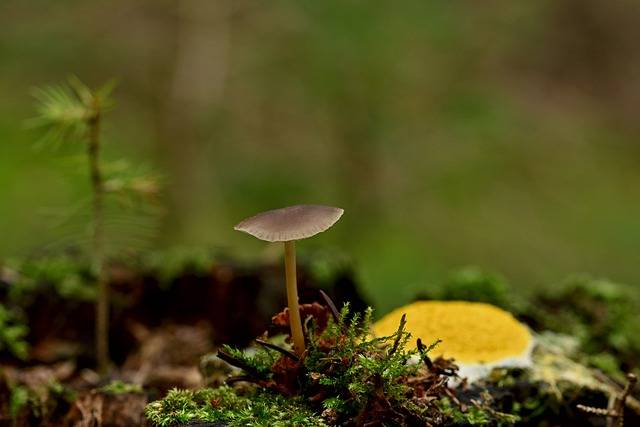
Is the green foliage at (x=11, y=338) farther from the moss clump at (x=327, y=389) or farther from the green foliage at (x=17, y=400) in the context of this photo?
the moss clump at (x=327, y=389)

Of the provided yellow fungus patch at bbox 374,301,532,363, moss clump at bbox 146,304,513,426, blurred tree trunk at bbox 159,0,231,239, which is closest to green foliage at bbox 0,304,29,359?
moss clump at bbox 146,304,513,426

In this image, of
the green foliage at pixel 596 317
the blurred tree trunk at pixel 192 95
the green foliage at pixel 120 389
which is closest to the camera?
the green foliage at pixel 120 389

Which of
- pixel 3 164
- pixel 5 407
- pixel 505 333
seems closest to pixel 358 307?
pixel 505 333

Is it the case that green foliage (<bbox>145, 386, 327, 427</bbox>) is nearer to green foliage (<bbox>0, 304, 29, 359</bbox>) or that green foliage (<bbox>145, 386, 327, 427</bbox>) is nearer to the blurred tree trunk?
green foliage (<bbox>0, 304, 29, 359</bbox>)

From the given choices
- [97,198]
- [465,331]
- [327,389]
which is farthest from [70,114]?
[465,331]

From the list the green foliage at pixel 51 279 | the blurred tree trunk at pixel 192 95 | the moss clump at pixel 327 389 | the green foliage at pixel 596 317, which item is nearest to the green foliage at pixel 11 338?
the green foliage at pixel 51 279

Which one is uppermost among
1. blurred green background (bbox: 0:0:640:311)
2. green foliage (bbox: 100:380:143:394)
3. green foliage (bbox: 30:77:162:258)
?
blurred green background (bbox: 0:0:640:311)

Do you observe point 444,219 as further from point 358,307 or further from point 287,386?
point 287,386
